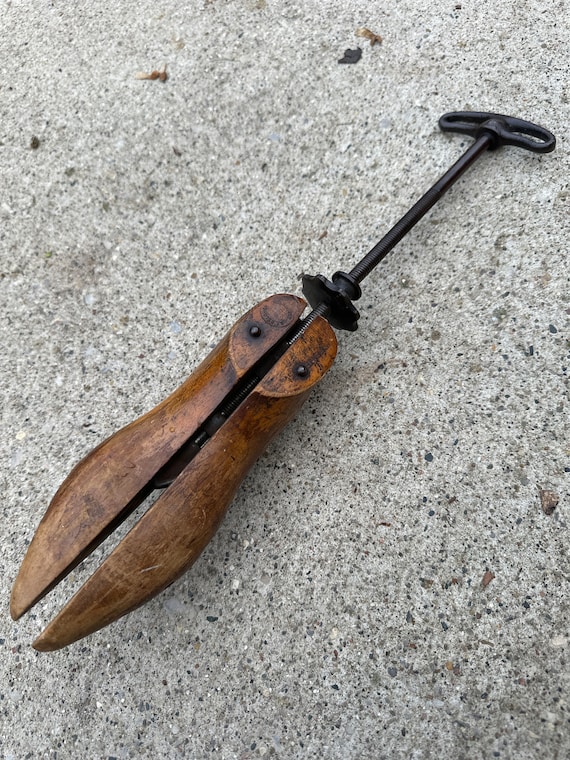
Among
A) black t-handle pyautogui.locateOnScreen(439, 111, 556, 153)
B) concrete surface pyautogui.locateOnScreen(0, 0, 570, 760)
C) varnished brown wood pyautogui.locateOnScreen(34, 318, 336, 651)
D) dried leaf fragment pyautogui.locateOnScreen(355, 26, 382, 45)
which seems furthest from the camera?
dried leaf fragment pyautogui.locateOnScreen(355, 26, 382, 45)

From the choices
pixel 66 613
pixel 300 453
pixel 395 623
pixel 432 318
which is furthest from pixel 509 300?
pixel 66 613

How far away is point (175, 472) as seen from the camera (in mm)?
1115

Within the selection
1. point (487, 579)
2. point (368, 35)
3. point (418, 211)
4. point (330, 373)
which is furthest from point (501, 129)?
point (487, 579)

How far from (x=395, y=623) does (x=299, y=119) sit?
4.41 ft

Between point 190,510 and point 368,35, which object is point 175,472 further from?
point 368,35

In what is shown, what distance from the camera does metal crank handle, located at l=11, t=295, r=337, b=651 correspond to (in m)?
1.02

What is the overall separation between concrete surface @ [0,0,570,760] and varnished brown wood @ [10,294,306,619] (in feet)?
0.92

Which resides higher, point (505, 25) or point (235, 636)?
point (505, 25)

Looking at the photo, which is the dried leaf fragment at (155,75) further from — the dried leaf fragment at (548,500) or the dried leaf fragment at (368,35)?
the dried leaf fragment at (548,500)

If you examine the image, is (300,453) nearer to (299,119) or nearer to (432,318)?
(432,318)

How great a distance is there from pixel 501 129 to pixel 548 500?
915 millimetres

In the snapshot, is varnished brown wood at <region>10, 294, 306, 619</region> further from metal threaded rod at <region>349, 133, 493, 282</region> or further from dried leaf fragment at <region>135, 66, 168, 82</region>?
dried leaf fragment at <region>135, 66, 168, 82</region>


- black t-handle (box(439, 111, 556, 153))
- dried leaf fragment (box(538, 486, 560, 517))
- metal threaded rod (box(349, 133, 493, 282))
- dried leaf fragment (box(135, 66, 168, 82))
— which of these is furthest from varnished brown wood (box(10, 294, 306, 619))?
dried leaf fragment (box(135, 66, 168, 82))

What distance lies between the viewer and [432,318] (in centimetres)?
141
